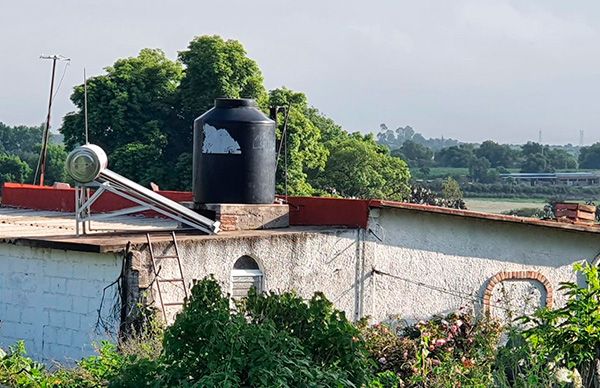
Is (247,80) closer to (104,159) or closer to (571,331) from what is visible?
(104,159)

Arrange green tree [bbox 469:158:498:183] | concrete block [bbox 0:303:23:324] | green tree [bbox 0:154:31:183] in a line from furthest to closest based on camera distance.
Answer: green tree [bbox 469:158:498:183] < green tree [bbox 0:154:31:183] < concrete block [bbox 0:303:23:324]

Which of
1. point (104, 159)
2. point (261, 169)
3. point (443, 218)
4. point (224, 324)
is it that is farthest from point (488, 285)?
A: point (224, 324)

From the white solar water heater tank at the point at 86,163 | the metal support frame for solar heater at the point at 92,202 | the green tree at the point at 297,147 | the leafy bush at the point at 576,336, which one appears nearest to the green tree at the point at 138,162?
the green tree at the point at 297,147

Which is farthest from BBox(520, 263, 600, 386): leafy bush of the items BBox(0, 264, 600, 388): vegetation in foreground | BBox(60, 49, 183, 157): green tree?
BBox(60, 49, 183, 157): green tree

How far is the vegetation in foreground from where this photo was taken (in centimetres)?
831

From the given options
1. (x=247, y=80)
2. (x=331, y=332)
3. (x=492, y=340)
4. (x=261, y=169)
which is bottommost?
(x=492, y=340)

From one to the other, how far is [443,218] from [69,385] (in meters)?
8.83

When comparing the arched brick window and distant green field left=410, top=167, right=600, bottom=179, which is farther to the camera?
distant green field left=410, top=167, right=600, bottom=179

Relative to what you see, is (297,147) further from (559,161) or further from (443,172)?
(559,161)

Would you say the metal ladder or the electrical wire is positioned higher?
the metal ladder

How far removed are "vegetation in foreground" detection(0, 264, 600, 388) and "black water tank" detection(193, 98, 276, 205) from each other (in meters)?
6.24

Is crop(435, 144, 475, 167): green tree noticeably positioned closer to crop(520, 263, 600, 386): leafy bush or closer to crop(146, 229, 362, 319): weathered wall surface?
crop(146, 229, 362, 319): weathered wall surface

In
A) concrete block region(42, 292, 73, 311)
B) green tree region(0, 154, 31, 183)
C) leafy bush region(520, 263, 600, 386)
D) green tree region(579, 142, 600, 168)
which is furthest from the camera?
green tree region(579, 142, 600, 168)

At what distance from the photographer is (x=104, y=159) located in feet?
52.5
